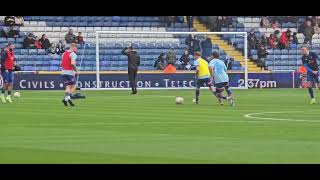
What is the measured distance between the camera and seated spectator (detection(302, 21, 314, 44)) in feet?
197

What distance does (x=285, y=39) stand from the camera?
59719mm

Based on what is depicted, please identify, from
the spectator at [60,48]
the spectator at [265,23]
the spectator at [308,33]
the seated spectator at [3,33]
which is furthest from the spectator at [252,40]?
the seated spectator at [3,33]

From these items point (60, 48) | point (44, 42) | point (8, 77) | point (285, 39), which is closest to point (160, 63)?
point (60, 48)

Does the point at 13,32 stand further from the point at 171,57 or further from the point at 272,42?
the point at 272,42

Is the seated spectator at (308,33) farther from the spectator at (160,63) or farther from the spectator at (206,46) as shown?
the spectator at (160,63)

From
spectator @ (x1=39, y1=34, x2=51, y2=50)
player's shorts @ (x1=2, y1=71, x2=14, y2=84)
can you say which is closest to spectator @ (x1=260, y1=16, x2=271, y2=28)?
spectator @ (x1=39, y1=34, x2=51, y2=50)

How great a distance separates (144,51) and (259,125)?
30.9 meters

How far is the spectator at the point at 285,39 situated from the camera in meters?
59.3

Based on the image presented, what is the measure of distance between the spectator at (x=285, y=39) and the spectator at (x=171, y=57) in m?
8.41

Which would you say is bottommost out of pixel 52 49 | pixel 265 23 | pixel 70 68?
pixel 70 68

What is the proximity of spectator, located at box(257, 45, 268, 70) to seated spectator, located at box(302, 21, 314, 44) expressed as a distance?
3177 millimetres

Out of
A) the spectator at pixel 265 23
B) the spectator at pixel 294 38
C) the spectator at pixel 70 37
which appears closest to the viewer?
the spectator at pixel 70 37
